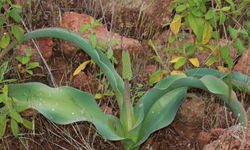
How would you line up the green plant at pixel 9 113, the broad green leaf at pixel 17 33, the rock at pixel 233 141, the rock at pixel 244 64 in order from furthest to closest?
the rock at pixel 244 64 → the broad green leaf at pixel 17 33 → the green plant at pixel 9 113 → the rock at pixel 233 141

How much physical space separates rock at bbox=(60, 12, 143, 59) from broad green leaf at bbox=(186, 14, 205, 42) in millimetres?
367

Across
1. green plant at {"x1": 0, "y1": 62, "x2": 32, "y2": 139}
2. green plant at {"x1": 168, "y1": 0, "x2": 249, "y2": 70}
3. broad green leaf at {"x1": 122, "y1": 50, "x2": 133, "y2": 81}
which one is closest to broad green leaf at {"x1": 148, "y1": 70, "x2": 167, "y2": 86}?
green plant at {"x1": 168, "y1": 0, "x2": 249, "y2": 70}

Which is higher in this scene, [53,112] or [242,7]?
[242,7]

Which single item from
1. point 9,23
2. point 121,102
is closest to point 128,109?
point 121,102

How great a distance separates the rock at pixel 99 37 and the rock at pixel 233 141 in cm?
69

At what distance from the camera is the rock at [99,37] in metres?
2.71

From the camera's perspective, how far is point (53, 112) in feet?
7.98

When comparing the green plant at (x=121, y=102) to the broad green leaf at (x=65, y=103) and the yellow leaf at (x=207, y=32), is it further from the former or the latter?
the yellow leaf at (x=207, y=32)

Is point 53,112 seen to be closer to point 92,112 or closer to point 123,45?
point 92,112

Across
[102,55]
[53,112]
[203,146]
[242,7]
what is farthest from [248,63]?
[53,112]

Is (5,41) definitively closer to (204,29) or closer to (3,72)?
(3,72)

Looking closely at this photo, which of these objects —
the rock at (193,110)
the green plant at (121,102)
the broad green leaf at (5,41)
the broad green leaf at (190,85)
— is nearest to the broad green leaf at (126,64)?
the green plant at (121,102)

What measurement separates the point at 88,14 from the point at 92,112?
69 centimetres

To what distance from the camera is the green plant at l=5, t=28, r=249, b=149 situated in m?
2.42
